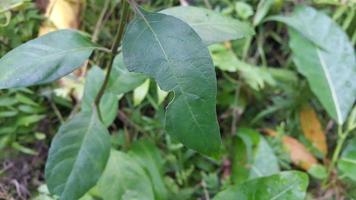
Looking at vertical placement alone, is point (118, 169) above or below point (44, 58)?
below

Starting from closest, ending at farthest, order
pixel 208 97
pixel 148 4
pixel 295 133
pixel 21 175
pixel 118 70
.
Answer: pixel 208 97 → pixel 118 70 → pixel 21 175 → pixel 295 133 → pixel 148 4

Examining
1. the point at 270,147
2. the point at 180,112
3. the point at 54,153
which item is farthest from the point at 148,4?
the point at 180,112

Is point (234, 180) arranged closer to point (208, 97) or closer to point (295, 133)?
point (295, 133)

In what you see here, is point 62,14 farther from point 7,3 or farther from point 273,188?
point 273,188

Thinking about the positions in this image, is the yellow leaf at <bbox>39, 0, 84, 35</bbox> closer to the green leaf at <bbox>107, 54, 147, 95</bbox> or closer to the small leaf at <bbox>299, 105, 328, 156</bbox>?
the green leaf at <bbox>107, 54, 147, 95</bbox>

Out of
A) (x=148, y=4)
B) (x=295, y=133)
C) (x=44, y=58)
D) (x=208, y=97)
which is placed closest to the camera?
(x=208, y=97)
